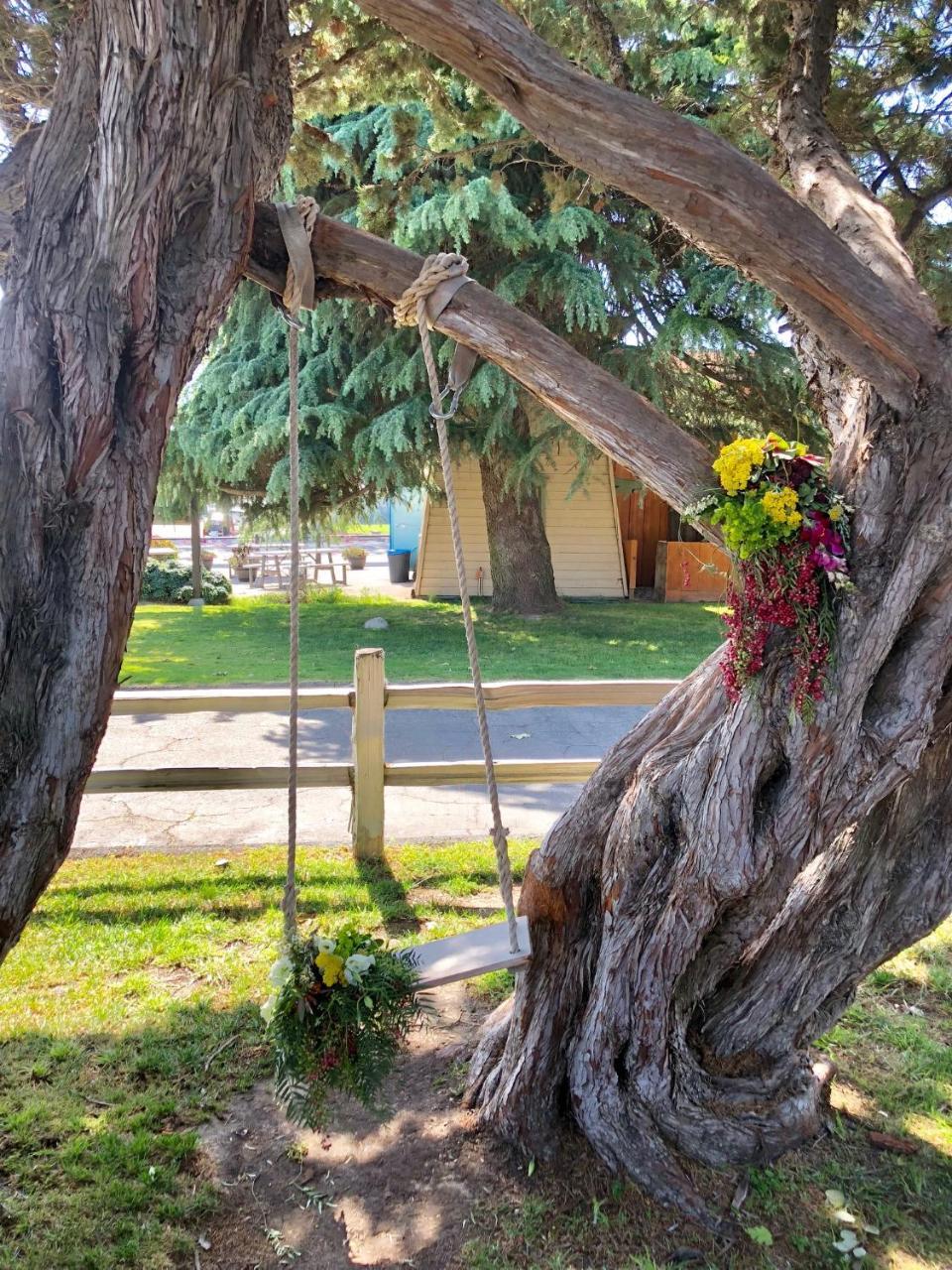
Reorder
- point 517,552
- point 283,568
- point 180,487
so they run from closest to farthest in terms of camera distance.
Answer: point 180,487
point 517,552
point 283,568

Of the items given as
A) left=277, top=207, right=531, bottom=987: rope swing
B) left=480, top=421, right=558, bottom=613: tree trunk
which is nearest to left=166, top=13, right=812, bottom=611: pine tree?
left=480, top=421, right=558, bottom=613: tree trunk

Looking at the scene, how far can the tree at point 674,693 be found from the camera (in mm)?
2068

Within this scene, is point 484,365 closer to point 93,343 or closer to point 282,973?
point 93,343

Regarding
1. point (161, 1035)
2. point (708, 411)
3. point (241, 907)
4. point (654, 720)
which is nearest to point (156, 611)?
point (708, 411)

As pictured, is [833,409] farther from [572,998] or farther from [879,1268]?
[879,1268]

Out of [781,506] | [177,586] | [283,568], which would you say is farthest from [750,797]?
[283,568]

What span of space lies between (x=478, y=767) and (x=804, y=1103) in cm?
243

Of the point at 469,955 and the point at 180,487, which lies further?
the point at 180,487

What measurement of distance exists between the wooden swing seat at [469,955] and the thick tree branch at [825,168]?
6.65 feet

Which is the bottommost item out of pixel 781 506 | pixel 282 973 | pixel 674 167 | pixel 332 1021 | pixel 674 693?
pixel 332 1021

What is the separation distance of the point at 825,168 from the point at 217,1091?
386 cm

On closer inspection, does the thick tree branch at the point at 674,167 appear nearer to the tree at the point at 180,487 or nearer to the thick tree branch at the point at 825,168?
the thick tree branch at the point at 825,168

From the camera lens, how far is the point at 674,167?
7.22ft

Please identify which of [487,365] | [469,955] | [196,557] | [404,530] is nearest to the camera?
[469,955]
